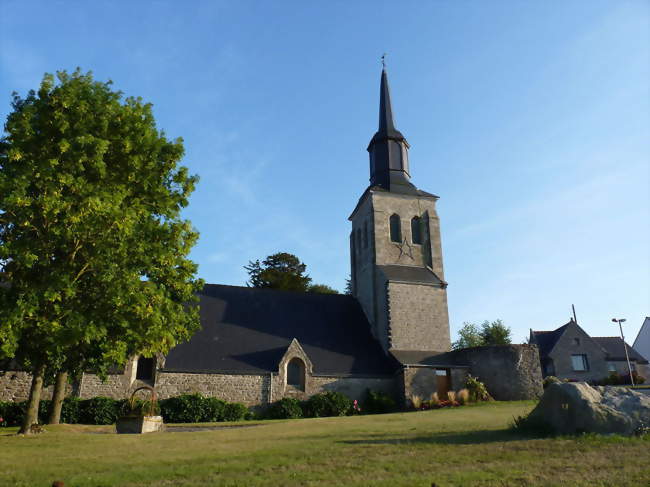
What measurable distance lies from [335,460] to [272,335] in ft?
61.9

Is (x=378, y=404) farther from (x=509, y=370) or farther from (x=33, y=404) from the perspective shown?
(x=33, y=404)

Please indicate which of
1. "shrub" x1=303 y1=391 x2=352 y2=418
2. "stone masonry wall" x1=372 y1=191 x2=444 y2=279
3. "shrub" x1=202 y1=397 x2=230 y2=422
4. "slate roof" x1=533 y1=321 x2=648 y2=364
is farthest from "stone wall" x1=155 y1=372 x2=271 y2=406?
"slate roof" x1=533 y1=321 x2=648 y2=364

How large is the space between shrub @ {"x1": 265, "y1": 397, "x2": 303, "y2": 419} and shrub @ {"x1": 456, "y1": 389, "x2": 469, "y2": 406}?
305 inches

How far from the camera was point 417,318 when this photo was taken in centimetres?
2886

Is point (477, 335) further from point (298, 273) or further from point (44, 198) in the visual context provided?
point (44, 198)

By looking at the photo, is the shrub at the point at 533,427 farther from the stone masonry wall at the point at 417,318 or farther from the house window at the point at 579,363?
the house window at the point at 579,363

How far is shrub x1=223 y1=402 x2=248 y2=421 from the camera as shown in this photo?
22.8 meters

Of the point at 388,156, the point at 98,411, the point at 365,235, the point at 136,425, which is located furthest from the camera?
the point at 388,156

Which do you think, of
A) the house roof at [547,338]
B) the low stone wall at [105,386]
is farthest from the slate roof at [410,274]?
the house roof at [547,338]

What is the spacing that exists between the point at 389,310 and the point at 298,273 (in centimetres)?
1338

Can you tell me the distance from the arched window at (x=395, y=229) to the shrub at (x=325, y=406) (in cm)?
1127

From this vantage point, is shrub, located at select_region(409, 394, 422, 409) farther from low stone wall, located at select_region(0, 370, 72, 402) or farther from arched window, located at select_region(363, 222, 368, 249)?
low stone wall, located at select_region(0, 370, 72, 402)

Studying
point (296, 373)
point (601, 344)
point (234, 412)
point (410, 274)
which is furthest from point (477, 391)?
point (601, 344)

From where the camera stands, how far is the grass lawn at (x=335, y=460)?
7.09 meters
